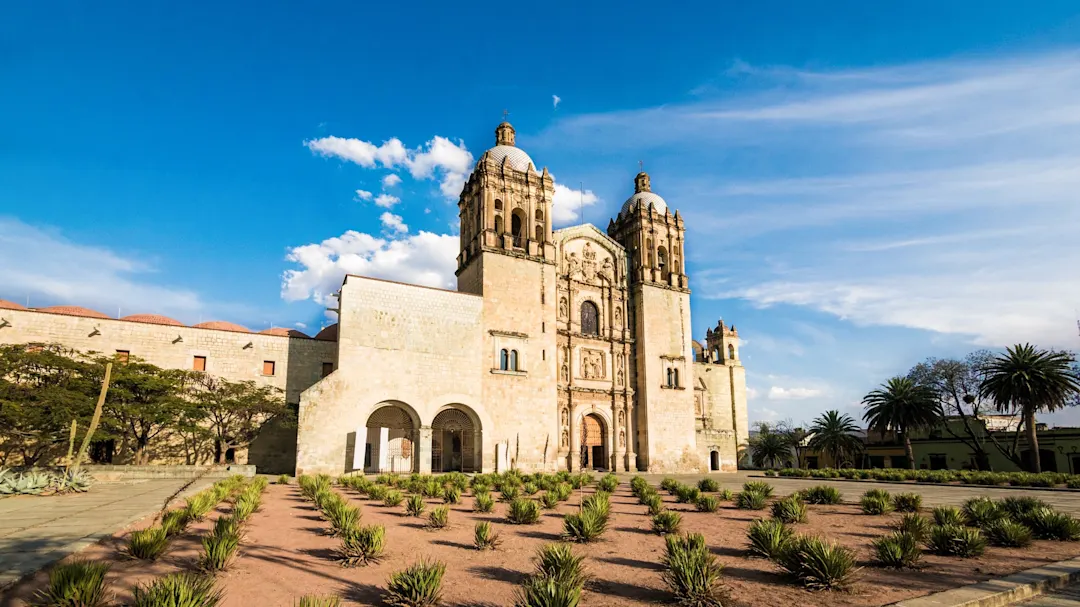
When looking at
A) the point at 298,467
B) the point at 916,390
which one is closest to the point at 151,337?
the point at 298,467

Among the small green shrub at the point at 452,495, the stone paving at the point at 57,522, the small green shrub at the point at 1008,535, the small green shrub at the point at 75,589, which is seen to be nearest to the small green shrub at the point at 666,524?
the small green shrub at the point at 1008,535

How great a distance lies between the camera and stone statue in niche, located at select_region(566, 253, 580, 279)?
37.6 metres

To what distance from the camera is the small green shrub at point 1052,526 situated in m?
9.44

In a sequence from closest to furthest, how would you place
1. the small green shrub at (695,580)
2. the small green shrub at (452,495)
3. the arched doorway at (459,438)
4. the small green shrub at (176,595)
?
the small green shrub at (176,595) → the small green shrub at (695,580) → the small green shrub at (452,495) → the arched doorway at (459,438)

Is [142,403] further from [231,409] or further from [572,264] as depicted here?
[572,264]

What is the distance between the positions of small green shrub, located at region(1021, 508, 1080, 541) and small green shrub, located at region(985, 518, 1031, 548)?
0.56 metres

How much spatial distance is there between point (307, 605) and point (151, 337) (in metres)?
29.0

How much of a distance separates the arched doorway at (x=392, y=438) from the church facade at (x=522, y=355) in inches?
2.7

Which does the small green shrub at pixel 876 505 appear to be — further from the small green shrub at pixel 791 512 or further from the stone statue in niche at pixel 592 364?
the stone statue in niche at pixel 592 364

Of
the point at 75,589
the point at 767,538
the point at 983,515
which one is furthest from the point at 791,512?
the point at 75,589

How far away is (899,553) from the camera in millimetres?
7555

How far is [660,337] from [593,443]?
25.9ft

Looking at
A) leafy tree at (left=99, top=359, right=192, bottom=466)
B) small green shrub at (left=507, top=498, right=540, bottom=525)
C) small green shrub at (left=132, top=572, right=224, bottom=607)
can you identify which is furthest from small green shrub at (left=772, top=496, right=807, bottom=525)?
leafy tree at (left=99, top=359, right=192, bottom=466)

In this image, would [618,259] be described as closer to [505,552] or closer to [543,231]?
[543,231]
